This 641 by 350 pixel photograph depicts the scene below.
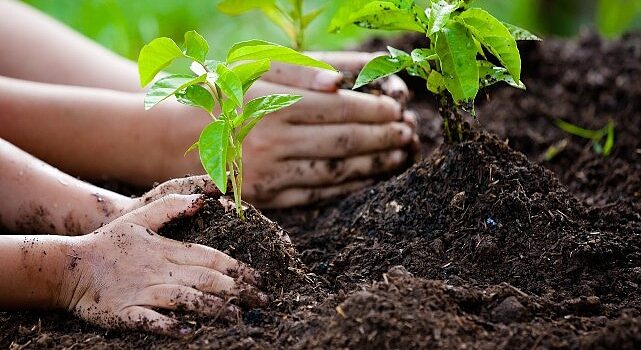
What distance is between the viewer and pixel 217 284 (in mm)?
1178

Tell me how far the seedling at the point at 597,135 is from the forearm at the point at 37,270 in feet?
4.01

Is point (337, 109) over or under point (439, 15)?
under

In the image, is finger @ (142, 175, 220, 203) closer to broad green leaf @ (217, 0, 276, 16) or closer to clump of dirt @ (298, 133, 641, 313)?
clump of dirt @ (298, 133, 641, 313)

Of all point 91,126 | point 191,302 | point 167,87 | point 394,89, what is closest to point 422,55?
point 167,87

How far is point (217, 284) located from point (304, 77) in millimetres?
723

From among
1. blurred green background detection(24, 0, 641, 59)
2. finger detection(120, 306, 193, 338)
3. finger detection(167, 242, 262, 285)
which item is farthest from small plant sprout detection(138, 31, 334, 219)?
blurred green background detection(24, 0, 641, 59)

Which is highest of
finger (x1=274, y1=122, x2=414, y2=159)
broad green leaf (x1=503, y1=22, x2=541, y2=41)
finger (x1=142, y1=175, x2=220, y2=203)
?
broad green leaf (x1=503, y1=22, x2=541, y2=41)

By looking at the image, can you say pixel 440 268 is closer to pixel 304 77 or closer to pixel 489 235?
pixel 489 235

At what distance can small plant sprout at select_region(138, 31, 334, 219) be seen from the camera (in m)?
1.11

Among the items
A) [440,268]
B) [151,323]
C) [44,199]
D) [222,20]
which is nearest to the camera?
[151,323]

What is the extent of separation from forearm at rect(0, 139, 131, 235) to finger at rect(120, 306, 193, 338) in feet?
1.00

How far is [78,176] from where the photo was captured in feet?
5.95

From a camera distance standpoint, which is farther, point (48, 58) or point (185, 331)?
point (48, 58)

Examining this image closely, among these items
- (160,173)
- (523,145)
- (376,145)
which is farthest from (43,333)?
(523,145)
